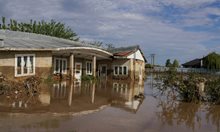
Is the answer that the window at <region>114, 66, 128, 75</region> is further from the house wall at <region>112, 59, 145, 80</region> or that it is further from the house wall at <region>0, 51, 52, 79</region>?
the house wall at <region>0, 51, 52, 79</region>

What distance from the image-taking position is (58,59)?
29.3 m

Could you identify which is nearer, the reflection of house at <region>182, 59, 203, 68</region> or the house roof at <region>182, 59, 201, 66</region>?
the reflection of house at <region>182, 59, 203, 68</region>

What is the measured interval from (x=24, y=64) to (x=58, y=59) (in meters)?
6.92

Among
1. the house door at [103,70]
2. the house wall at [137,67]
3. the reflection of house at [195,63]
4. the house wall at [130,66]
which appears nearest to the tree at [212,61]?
the reflection of house at [195,63]

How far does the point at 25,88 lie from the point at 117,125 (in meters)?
8.11

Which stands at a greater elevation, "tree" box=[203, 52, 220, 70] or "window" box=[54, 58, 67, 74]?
"tree" box=[203, 52, 220, 70]

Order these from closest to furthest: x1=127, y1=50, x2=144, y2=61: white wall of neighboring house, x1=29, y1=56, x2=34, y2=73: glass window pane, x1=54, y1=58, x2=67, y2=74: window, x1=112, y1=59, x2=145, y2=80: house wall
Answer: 1. x1=29, y1=56, x2=34, y2=73: glass window pane
2. x1=54, y1=58, x2=67, y2=74: window
3. x1=112, y1=59, x2=145, y2=80: house wall
4. x1=127, y1=50, x2=144, y2=61: white wall of neighboring house

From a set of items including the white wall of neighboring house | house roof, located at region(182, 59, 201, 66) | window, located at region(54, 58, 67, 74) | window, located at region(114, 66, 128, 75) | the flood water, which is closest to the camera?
the flood water

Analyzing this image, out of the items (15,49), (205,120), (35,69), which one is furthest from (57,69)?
(205,120)

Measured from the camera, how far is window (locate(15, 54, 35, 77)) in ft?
72.0

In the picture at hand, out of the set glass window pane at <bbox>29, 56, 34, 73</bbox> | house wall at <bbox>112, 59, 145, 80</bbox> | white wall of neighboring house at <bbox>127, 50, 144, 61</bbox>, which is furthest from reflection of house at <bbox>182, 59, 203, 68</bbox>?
glass window pane at <bbox>29, 56, 34, 73</bbox>

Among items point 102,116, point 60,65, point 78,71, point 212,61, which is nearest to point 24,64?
point 60,65

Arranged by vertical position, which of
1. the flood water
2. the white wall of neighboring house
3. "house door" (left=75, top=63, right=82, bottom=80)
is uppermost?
the white wall of neighboring house

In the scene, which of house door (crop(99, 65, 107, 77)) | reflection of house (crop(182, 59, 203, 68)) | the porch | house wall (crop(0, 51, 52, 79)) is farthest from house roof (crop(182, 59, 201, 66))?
house wall (crop(0, 51, 52, 79))
